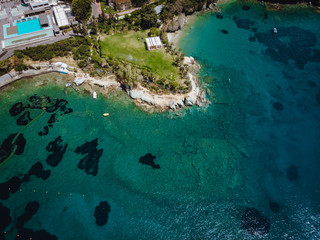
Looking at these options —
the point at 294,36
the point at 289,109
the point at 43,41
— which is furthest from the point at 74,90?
the point at 294,36

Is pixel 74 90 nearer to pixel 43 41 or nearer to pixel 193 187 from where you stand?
pixel 43 41

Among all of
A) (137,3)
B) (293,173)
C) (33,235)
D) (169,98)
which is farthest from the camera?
(137,3)

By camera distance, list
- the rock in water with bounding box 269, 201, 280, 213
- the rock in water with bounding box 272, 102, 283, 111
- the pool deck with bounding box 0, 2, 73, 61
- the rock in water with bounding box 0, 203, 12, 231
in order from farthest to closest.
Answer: the pool deck with bounding box 0, 2, 73, 61 → the rock in water with bounding box 272, 102, 283, 111 → the rock in water with bounding box 269, 201, 280, 213 → the rock in water with bounding box 0, 203, 12, 231

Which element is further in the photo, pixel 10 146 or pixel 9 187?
pixel 10 146

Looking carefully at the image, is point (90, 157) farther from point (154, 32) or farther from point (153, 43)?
point (154, 32)

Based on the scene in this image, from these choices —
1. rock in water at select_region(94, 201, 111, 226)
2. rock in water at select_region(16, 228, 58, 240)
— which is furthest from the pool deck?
rock in water at select_region(94, 201, 111, 226)

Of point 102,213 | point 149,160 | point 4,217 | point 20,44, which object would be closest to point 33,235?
point 4,217

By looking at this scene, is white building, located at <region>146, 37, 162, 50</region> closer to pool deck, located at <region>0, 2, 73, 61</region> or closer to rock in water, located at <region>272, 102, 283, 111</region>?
pool deck, located at <region>0, 2, 73, 61</region>
